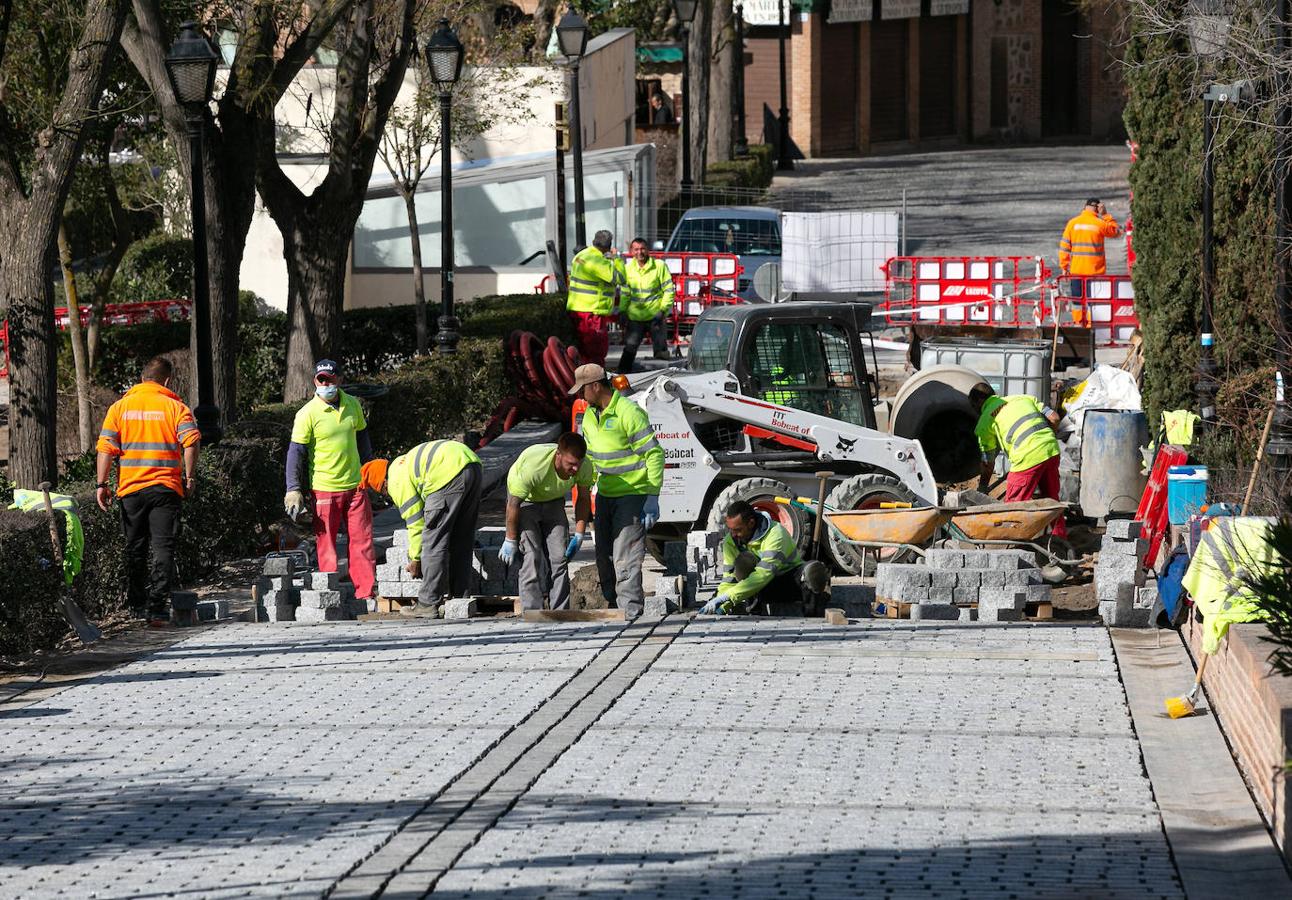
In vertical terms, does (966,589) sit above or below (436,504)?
below

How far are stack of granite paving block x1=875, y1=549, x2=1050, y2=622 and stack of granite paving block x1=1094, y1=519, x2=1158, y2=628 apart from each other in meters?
0.48

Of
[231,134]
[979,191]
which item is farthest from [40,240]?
[979,191]

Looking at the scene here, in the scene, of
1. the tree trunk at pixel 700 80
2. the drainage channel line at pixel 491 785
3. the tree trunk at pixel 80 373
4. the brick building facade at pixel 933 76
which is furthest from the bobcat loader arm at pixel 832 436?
the brick building facade at pixel 933 76

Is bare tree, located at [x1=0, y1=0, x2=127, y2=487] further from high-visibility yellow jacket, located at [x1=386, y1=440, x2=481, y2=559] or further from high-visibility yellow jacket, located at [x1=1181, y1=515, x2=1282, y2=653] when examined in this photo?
high-visibility yellow jacket, located at [x1=1181, y1=515, x2=1282, y2=653]

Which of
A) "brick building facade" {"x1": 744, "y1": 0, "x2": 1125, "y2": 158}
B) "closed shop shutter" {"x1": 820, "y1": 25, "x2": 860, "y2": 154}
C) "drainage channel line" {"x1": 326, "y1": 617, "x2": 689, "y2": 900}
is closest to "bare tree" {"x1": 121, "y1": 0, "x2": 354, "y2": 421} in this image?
"drainage channel line" {"x1": 326, "y1": 617, "x2": 689, "y2": 900}

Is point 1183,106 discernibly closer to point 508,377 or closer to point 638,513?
point 508,377

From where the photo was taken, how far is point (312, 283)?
18062 mm

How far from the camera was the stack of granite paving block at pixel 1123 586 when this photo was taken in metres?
10.5

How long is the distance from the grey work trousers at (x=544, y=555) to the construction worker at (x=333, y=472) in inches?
49.4

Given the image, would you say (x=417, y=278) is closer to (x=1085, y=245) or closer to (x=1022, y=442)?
(x=1085, y=245)

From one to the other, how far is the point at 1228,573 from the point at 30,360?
9792mm

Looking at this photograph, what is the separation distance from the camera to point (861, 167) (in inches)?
1900

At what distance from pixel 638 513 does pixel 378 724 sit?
12.1 feet

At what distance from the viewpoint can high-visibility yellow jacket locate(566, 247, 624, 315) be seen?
20641 millimetres
